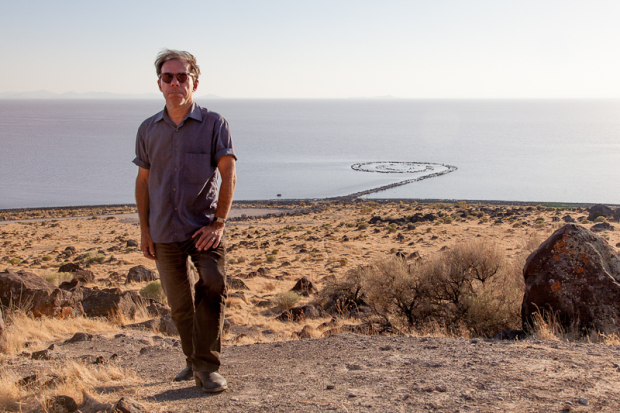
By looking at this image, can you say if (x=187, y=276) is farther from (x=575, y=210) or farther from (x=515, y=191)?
(x=515, y=191)

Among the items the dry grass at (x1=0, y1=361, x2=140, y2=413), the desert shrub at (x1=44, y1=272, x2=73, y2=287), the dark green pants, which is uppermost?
the dark green pants

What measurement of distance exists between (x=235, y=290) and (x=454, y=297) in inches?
256

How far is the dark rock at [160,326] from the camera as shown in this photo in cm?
752

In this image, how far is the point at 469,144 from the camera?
412 feet

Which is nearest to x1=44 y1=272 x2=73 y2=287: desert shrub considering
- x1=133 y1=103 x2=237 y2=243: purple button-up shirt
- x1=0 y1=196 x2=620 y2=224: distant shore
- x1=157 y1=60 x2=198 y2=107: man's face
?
x1=133 y1=103 x2=237 y2=243: purple button-up shirt

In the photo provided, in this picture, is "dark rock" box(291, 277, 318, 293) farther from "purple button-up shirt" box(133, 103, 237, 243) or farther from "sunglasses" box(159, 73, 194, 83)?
"sunglasses" box(159, 73, 194, 83)

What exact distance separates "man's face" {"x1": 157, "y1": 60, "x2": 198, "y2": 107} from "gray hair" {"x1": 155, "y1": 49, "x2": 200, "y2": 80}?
36 mm

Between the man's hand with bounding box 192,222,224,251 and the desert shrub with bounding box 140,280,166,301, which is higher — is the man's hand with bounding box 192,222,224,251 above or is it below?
above

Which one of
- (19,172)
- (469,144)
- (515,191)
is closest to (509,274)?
(515,191)

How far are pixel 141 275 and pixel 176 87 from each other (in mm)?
12562

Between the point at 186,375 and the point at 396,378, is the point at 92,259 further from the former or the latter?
the point at 396,378

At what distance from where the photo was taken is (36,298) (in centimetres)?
779

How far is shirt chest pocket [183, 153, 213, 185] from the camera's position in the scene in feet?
11.2

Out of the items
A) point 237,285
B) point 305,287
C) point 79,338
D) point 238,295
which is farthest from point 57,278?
point 79,338
